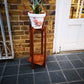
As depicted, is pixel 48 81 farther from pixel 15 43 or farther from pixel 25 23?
Result: pixel 25 23

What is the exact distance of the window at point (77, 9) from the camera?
81.0 inches

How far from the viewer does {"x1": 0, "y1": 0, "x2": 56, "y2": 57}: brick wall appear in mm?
1789

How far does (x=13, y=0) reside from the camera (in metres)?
1.73

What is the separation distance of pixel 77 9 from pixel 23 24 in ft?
3.81

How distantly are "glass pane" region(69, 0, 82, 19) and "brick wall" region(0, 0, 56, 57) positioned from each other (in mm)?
435

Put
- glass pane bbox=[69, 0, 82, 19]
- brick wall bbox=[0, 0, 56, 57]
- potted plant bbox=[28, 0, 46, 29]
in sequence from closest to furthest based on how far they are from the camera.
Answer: potted plant bbox=[28, 0, 46, 29], brick wall bbox=[0, 0, 56, 57], glass pane bbox=[69, 0, 82, 19]

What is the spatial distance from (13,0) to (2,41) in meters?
0.75

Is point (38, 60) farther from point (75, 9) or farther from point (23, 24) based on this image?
point (75, 9)

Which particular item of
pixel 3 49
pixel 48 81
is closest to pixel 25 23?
pixel 3 49

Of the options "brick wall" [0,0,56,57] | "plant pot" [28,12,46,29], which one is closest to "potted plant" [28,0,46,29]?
"plant pot" [28,12,46,29]

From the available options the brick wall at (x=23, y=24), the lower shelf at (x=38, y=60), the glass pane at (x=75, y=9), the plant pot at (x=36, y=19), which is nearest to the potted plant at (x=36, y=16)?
the plant pot at (x=36, y=19)

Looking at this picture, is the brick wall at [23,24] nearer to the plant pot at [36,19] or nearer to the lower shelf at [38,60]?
the lower shelf at [38,60]

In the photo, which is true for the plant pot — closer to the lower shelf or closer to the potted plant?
the potted plant

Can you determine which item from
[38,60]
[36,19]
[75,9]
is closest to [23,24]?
[36,19]
